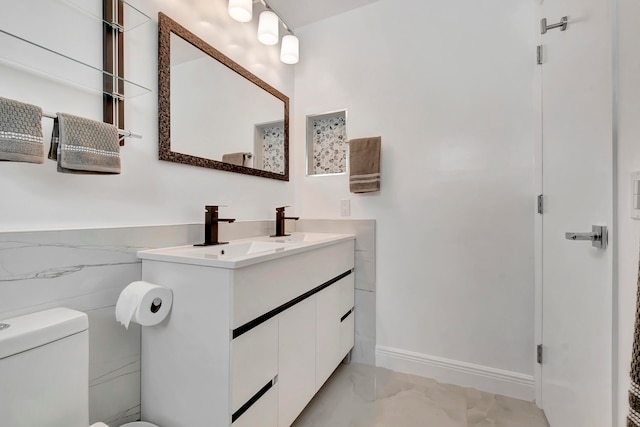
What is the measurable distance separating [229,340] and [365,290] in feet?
4.11

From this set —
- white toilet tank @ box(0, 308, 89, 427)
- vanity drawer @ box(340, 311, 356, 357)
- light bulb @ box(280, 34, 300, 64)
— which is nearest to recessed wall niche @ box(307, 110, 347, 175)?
light bulb @ box(280, 34, 300, 64)

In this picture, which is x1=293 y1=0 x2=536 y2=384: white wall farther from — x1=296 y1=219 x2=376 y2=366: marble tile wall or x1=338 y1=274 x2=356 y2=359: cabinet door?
x1=338 y1=274 x2=356 y2=359: cabinet door

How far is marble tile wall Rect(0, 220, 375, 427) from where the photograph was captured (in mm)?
882

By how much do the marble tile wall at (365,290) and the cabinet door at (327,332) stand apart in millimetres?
317

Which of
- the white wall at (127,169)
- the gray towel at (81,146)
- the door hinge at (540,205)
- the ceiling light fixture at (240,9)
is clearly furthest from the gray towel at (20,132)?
the door hinge at (540,205)

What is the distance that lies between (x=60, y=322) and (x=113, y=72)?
0.93m

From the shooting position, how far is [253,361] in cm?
105

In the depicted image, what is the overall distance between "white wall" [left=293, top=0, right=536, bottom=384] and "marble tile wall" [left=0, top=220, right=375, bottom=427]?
1.37 meters

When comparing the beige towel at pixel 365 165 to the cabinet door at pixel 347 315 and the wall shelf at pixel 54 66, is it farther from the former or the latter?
the wall shelf at pixel 54 66

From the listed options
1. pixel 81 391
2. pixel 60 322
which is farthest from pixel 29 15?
pixel 81 391

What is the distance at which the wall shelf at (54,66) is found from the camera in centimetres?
88

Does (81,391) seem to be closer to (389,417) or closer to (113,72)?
(113,72)

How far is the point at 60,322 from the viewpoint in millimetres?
828

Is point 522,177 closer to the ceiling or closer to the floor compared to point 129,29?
closer to the floor
